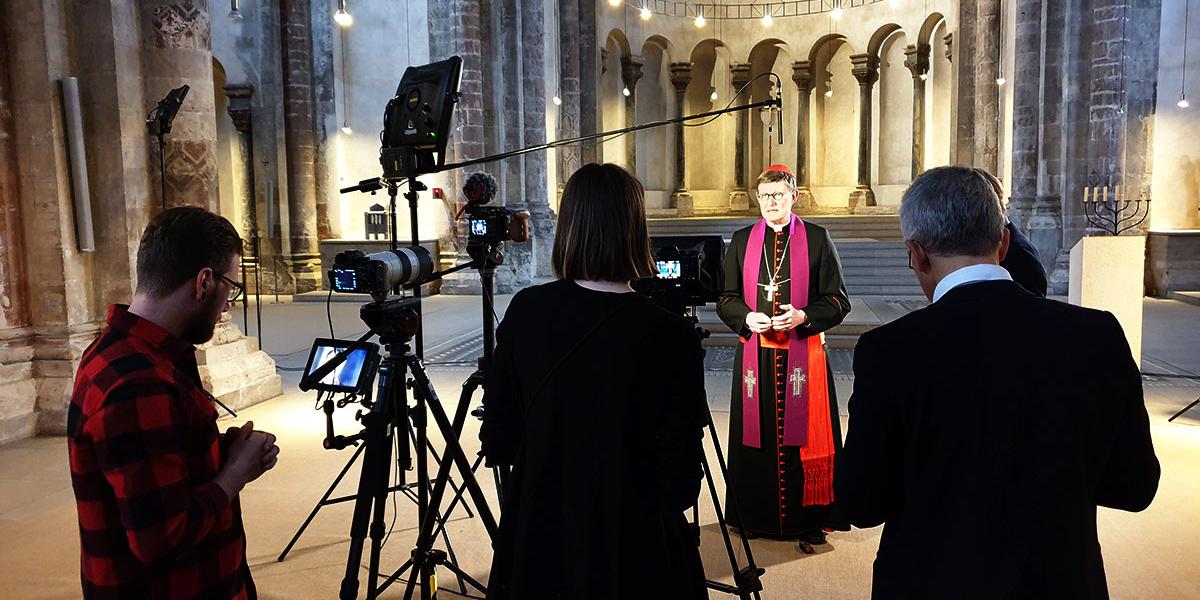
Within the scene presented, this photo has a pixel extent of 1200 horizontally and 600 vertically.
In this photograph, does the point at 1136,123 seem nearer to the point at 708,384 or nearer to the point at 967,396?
the point at 708,384

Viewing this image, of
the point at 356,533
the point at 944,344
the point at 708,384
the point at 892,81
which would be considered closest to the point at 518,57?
the point at 708,384

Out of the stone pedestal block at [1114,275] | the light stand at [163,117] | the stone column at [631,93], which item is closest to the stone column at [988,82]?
the stone column at [631,93]

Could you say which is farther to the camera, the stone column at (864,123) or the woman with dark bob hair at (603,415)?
the stone column at (864,123)

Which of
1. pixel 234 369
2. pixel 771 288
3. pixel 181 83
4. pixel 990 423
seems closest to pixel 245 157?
pixel 181 83

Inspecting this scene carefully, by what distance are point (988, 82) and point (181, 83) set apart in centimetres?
1374

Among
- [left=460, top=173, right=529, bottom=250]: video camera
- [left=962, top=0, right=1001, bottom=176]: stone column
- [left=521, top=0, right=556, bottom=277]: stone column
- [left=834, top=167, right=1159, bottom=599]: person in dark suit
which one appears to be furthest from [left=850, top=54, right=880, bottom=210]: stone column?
[left=834, top=167, right=1159, bottom=599]: person in dark suit

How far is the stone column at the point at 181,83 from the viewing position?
6336mm

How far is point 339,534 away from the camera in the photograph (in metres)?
4.15

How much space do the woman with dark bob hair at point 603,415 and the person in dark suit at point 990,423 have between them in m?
0.43

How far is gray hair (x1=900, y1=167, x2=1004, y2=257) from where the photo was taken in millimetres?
1630

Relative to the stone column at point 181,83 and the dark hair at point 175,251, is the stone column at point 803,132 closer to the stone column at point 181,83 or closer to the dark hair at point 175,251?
the stone column at point 181,83

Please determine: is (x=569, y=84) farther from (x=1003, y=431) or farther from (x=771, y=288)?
(x=1003, y=431)

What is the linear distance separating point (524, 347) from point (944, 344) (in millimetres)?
891

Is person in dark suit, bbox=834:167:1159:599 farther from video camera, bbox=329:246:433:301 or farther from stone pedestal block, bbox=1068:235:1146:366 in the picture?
stone pedestal block, bbox=1068:235:1146:366
